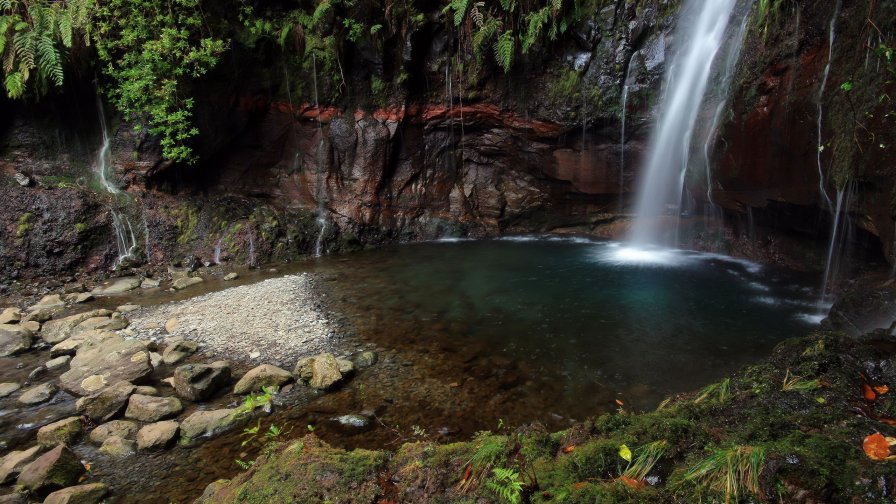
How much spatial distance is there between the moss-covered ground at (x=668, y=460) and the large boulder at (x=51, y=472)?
2.25m

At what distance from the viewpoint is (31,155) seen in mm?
11836

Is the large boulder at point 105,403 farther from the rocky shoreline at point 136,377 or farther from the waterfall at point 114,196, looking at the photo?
the waterfall at point 114,196

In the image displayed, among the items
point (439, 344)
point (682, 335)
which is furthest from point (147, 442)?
point (682, 335)

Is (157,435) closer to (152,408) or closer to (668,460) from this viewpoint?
(152,408)

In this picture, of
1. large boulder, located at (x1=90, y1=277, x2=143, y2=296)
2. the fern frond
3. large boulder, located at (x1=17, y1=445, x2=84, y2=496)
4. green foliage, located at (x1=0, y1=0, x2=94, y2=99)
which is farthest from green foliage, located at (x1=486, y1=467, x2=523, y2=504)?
green foliage, located at (x1=0, y1=0, x2=94, y2=99)

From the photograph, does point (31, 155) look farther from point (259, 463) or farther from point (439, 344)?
point (259, 463)

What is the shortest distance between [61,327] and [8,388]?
222 centimetres

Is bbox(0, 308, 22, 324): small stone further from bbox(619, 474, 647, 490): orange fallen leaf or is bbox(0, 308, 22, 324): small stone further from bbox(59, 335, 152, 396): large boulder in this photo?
bbox(619, 474, 647, 490): orange fallen leaf

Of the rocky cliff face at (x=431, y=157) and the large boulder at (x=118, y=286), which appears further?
the large boulder at (x=118, y=286)

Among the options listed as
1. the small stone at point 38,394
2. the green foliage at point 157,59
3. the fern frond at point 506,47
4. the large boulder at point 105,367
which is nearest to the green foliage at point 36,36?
the green foliage at point 157,59

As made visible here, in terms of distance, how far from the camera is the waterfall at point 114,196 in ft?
38.6

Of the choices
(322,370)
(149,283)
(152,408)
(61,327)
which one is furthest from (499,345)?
(149,283)

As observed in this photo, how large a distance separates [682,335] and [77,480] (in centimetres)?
762

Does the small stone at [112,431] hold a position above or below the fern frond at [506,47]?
below
